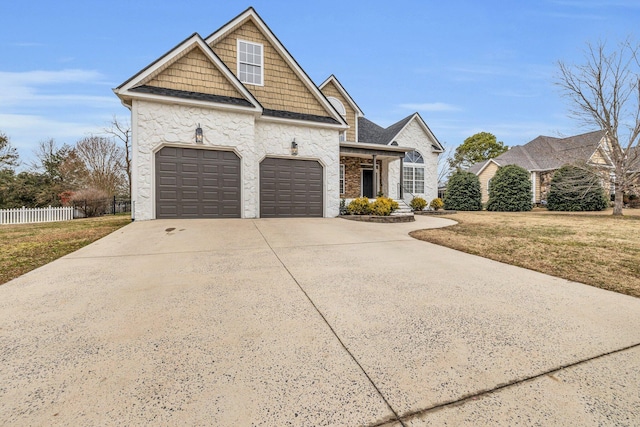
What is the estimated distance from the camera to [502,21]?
15.3 metres

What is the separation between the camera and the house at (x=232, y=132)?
862 centimetres

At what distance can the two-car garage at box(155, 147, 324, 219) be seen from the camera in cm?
885

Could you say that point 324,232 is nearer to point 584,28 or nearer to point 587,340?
point 587,340

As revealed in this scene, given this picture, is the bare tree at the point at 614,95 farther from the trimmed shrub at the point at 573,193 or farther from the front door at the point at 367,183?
the front door at the point at 367,183

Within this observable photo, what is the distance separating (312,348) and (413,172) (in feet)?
57.0

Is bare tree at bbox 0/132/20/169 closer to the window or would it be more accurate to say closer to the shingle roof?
the window

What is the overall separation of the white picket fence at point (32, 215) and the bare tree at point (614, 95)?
29547 mm

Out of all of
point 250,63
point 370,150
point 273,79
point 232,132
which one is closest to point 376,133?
point 370,150

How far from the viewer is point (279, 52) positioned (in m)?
11.2

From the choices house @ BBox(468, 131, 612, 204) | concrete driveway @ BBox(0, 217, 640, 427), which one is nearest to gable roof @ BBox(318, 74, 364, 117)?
concrete driveway @ BBox(0, 217, 640, 427)

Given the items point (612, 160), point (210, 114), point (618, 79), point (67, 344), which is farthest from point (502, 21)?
point (67, 344)

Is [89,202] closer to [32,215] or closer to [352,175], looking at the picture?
[32,215]

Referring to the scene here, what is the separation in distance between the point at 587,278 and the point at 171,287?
5.26 metres

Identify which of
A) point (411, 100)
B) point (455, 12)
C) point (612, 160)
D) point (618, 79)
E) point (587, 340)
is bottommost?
point (587, 340)
